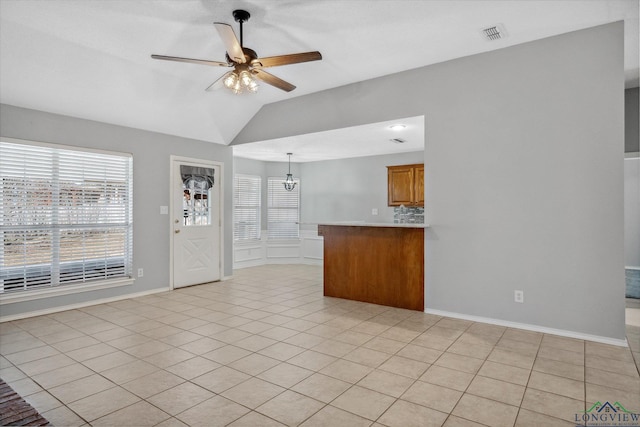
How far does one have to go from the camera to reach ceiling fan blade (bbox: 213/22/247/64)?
8.52 feet

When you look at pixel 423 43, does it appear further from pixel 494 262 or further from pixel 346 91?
pixel 494 262

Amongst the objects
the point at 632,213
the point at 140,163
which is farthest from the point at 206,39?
the point at 632,213

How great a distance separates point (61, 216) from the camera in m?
4.52

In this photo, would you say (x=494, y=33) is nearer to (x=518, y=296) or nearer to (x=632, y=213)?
(x=518, y=296)

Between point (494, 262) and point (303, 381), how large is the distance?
2.47m

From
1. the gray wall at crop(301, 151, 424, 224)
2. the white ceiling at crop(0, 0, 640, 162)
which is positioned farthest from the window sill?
the gray wall at crop(301, 151, 424, 224)

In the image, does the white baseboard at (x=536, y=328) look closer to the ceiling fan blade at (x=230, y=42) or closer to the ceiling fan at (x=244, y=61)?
the ceiling fan at (x=244, y=61)

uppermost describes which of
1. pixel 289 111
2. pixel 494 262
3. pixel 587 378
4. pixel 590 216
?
pixel 289 111

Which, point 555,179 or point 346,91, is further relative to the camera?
point 346,91

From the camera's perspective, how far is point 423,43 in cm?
374

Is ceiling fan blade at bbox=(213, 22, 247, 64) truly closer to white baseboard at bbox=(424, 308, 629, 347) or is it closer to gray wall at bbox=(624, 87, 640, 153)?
white baseboard at bbox=(424, 308, 629, 347)

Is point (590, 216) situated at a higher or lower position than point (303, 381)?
higher

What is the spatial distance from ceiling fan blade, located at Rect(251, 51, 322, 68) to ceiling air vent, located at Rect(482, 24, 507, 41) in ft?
5.61

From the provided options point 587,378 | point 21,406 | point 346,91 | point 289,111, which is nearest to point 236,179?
point 289,111
